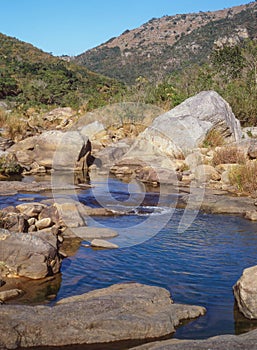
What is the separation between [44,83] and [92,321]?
33015 millimetres

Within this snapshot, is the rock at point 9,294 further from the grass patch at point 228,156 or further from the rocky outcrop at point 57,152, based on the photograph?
the rocky outcrop at point 57,152

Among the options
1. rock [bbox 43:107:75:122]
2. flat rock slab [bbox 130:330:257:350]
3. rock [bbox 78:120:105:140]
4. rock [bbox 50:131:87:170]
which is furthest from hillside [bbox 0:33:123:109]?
flat rock slab [bbox 130:330:257:350]

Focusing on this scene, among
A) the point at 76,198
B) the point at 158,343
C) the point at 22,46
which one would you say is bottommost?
the point at 158,343

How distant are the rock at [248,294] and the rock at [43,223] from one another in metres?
3.68

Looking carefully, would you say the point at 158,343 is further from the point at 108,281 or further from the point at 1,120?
the point at 1,120

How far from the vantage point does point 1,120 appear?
64.4 feet

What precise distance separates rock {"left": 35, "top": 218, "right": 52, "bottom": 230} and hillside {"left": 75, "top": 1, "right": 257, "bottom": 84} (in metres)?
45.5

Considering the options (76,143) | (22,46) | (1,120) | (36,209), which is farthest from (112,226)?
(22,46)

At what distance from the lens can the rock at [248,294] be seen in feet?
15.4

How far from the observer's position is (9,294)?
504 cm

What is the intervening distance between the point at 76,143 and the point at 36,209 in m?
6.48

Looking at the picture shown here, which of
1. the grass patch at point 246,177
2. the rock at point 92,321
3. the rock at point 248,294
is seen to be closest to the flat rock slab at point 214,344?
the rock at point 92,321

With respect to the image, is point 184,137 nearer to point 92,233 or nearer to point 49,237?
point 92,233

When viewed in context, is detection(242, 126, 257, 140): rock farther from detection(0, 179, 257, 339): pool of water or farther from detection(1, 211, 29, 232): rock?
detection(1, 211, 29, 232): rock
